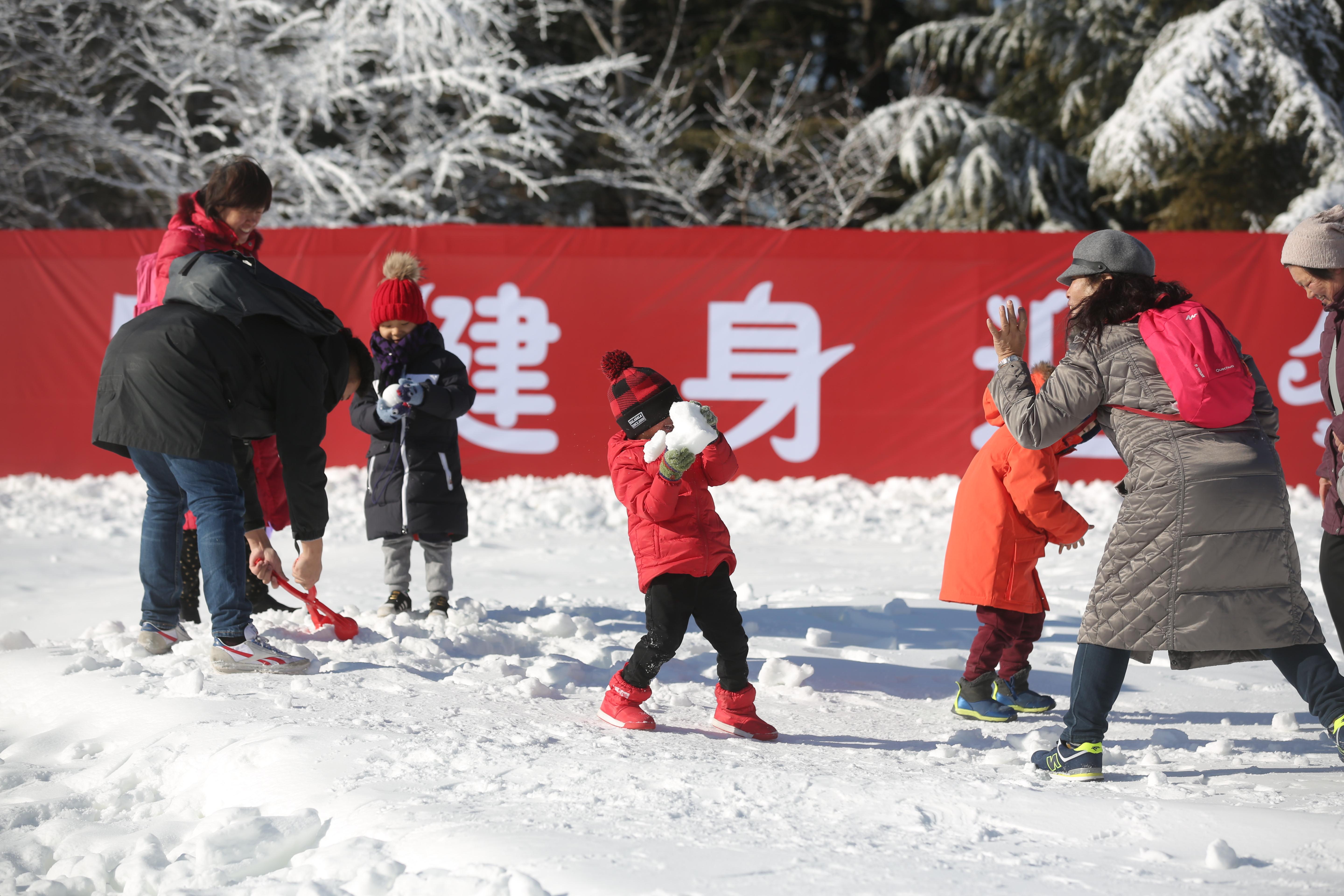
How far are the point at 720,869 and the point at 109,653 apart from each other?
2715 millimetres

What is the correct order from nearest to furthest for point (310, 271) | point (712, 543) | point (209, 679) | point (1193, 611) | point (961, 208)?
point (1193, 611) → point (712, 543) → point (209, 679) → point (310, 271) → point (961, 208)

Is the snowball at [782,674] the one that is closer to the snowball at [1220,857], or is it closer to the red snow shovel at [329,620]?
the red snow shovel at [329,620]

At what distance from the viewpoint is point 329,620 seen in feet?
15.2

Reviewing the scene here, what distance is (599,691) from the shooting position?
413 cm

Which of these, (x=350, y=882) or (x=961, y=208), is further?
(x=961, y=208)

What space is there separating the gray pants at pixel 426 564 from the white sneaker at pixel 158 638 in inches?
42.0

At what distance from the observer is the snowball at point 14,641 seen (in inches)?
175

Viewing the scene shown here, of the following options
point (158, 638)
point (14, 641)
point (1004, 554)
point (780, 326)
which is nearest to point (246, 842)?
point (158, 638)

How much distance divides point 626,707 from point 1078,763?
1.31 meters

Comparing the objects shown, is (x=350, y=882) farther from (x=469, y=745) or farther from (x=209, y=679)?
(x=209, y=679)

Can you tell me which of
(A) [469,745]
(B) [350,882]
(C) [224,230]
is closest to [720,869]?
(B) [350,882]

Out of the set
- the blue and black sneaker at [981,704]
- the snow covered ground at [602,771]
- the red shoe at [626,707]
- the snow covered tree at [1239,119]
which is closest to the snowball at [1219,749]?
the snow covered ground at [602,771]

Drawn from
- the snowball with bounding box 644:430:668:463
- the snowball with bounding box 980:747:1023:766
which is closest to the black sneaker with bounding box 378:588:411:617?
the snowball with bounding box 644:430:668:463

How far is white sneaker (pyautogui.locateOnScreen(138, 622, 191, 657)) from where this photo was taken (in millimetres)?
4164
